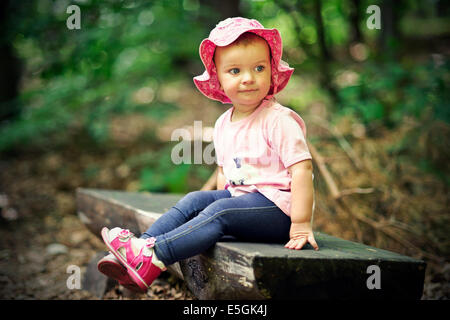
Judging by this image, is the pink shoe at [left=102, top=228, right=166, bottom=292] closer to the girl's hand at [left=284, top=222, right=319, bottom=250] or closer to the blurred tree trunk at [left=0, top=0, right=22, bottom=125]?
the girl's hand at [left=284, top=222, right=319, bottom=250]

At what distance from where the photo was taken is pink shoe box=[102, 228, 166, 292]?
1.85 metres

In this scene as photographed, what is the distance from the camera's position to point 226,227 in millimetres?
1970

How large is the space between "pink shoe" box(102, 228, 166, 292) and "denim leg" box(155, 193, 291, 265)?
41mm

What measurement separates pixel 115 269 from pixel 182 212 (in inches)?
17.8

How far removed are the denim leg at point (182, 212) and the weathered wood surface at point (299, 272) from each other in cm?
22

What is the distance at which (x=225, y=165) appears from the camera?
89.0 inches

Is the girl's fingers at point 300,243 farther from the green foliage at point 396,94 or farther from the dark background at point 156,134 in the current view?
the green foliage at point 396,94

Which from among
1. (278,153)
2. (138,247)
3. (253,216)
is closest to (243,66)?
(278,153)

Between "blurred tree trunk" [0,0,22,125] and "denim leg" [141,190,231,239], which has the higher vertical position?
"blurred tree trunk" [0,0,22,125]

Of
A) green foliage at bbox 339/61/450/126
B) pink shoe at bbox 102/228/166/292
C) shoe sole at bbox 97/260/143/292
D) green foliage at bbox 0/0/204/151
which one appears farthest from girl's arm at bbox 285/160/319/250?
green foliage at bbox 0/0/204/151

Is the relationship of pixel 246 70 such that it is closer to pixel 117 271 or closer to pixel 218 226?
pixel 218 226

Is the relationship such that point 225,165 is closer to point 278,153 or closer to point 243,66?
point 278,153

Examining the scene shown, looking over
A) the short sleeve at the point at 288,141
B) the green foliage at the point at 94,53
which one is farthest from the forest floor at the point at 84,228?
the short sleeve at the point at 288,141

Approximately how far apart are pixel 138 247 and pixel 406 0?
22.0ft
